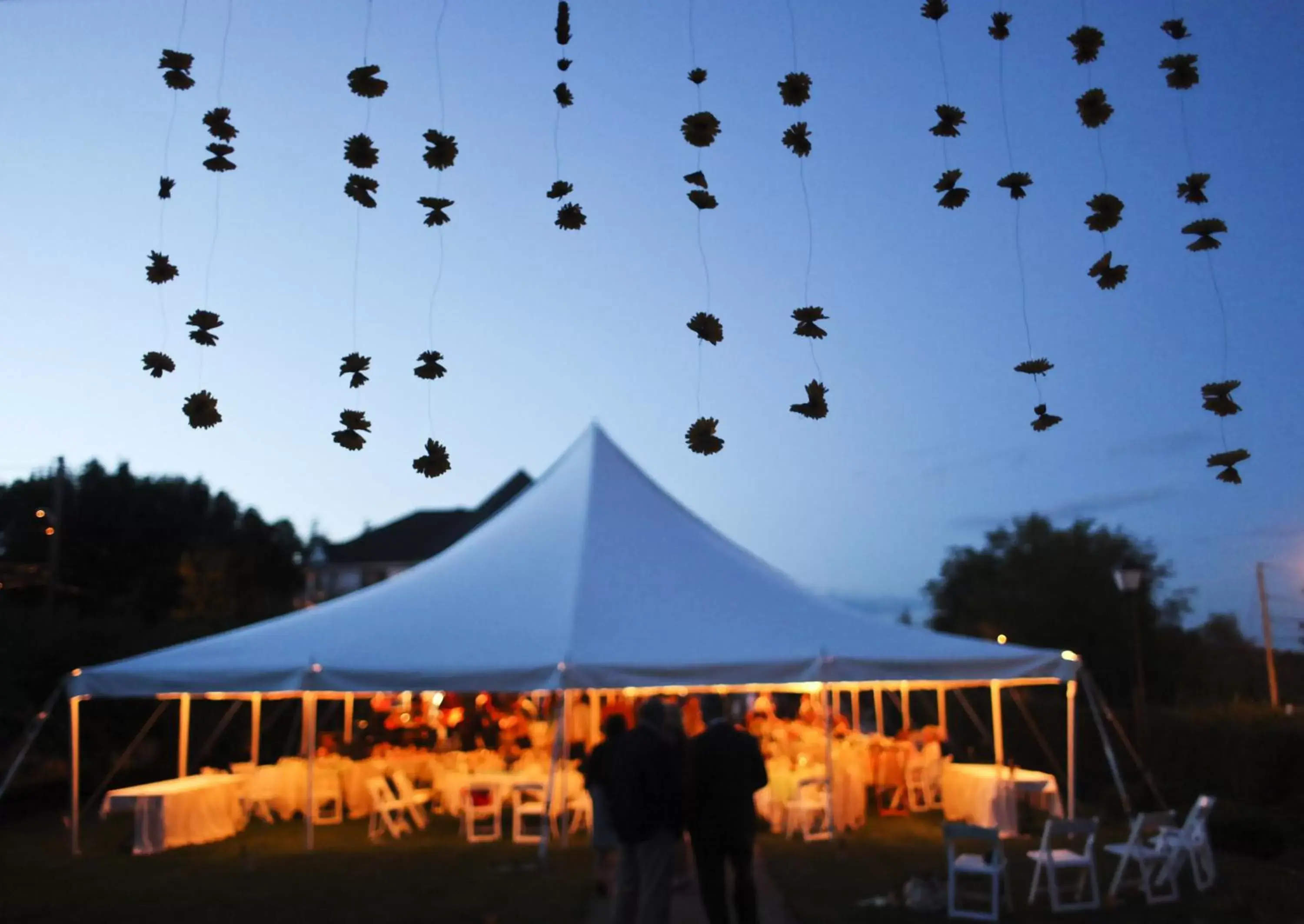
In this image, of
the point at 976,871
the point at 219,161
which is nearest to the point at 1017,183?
the point at 219,161

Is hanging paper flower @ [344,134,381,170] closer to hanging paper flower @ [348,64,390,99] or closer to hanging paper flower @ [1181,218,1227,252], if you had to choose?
hanging paper flower @ [348,64,390,99]

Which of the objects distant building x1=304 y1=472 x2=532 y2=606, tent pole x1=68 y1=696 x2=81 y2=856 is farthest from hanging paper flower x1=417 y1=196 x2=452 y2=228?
distant building x1=304 y1=472 x2=532 y2=606

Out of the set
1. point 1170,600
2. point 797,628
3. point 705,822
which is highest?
point 1170,600

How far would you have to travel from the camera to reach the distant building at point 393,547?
179 feet

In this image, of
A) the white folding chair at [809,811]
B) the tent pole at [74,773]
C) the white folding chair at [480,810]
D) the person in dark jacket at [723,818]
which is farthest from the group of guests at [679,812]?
the tent pole at [74,773]

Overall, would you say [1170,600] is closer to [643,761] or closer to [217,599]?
[217,599]

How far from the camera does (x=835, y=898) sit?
8.23m

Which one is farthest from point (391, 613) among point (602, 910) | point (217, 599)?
point (217, 599)

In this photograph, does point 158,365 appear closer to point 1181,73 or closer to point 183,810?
point 1181,73

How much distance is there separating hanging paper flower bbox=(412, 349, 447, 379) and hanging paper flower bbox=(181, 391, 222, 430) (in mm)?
622

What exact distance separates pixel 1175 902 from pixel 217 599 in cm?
2690

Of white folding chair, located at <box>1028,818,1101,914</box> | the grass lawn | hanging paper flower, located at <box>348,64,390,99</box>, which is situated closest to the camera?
hanging paper flower, located at <box>348,64,390,99</box>

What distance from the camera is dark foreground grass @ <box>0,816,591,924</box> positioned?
8000 mm

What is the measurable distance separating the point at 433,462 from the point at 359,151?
0.94 metres
